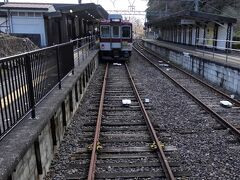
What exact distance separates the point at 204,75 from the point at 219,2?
27558 millimetres

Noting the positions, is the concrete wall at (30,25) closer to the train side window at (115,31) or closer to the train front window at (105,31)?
the train front window at (105,31)

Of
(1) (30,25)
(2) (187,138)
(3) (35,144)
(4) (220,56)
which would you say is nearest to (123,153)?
(2) (187,138)

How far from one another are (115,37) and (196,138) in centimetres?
1688

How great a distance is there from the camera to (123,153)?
251 inches

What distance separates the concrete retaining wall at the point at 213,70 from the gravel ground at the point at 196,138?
2.38 m

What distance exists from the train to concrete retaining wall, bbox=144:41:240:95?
3957mm

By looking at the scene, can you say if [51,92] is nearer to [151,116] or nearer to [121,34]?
[151,116]

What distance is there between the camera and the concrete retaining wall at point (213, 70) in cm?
1266

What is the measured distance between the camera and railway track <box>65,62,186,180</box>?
5445 mm

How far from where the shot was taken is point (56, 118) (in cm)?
660

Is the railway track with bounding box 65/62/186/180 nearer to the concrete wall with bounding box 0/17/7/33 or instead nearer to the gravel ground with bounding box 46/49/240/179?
the gravel ground with bounding box 46/49/240/179

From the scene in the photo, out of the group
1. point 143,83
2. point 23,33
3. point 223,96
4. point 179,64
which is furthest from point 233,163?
point 23,33

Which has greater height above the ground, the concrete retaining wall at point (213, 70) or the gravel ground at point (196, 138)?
the concrete retaining wall at point (213, 70)

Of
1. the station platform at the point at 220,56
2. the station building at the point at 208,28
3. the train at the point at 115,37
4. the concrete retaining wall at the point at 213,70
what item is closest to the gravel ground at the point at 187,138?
the concrete retaining wall at the point at 213,70
